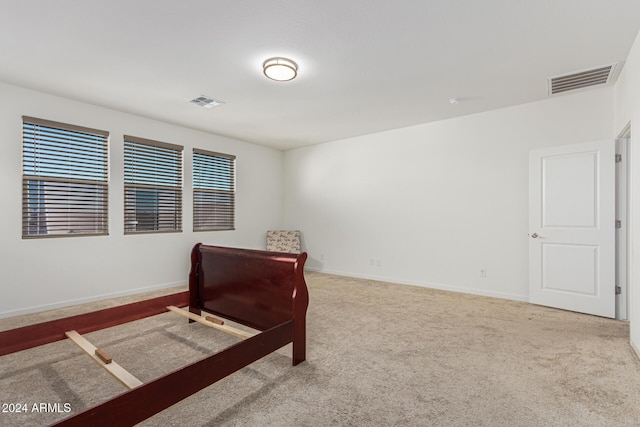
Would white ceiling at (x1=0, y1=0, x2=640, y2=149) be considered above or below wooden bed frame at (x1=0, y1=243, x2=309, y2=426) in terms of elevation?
above

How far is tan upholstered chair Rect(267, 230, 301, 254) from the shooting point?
20.6 ft

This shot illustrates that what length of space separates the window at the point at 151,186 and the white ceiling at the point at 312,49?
2.15 ft

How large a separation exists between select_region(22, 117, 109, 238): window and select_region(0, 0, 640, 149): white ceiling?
1.60 feet

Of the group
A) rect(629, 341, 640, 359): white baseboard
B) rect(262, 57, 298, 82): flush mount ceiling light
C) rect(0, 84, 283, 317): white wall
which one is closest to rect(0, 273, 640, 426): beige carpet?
rect(629, 341, 640, 359): white baseboard

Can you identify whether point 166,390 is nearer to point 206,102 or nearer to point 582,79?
point 206,102

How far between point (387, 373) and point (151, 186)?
4.16 meters

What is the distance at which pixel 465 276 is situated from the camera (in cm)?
452

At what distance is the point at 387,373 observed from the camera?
2.22 meters

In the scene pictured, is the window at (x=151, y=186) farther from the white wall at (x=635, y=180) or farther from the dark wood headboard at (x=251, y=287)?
the white wall at (x=635, y=180)

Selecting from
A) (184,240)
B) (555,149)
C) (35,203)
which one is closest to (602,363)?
(555,149)

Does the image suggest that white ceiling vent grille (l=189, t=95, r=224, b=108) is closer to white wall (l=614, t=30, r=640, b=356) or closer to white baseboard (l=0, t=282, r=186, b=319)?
white baseboard (l=0, t=282, r=186, b=319)

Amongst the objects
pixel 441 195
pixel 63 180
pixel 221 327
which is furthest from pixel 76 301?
pixel 441 195

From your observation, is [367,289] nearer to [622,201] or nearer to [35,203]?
[622,201]

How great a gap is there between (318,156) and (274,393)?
4.91 meters
